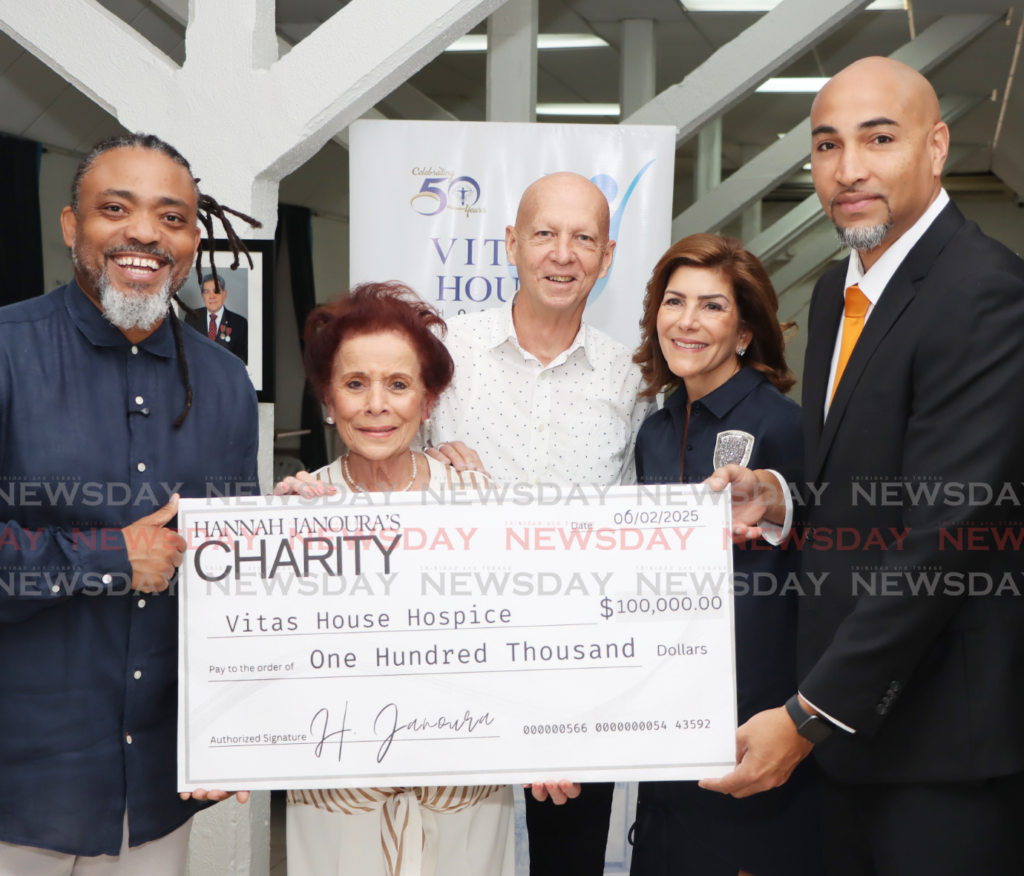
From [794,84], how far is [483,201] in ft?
20.7

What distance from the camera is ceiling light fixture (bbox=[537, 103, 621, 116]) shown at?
944 centimetres

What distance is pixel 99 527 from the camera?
5.92 ft

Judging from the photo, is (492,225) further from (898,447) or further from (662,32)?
(662,32)

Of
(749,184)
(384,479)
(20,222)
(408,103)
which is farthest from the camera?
(749,184)

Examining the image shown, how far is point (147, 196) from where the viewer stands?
5.97 ft

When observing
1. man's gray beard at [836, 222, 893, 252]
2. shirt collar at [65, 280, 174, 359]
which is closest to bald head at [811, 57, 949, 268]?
man's gray beard at [836, 222, 893, 252]

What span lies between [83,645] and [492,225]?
235 cm

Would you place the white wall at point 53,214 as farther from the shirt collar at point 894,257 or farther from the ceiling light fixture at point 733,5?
the shirt collar at point 894,257

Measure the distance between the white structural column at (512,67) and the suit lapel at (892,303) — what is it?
117 inches

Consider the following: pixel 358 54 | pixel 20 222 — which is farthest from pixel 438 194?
pixel 20 222

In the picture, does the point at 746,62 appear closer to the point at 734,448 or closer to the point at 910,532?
the point at 734,448

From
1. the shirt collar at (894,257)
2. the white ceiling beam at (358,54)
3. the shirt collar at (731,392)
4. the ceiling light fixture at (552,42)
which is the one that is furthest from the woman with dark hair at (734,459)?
the ceiling light fixture at (552,42)

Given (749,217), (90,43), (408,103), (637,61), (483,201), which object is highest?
(749,217)
